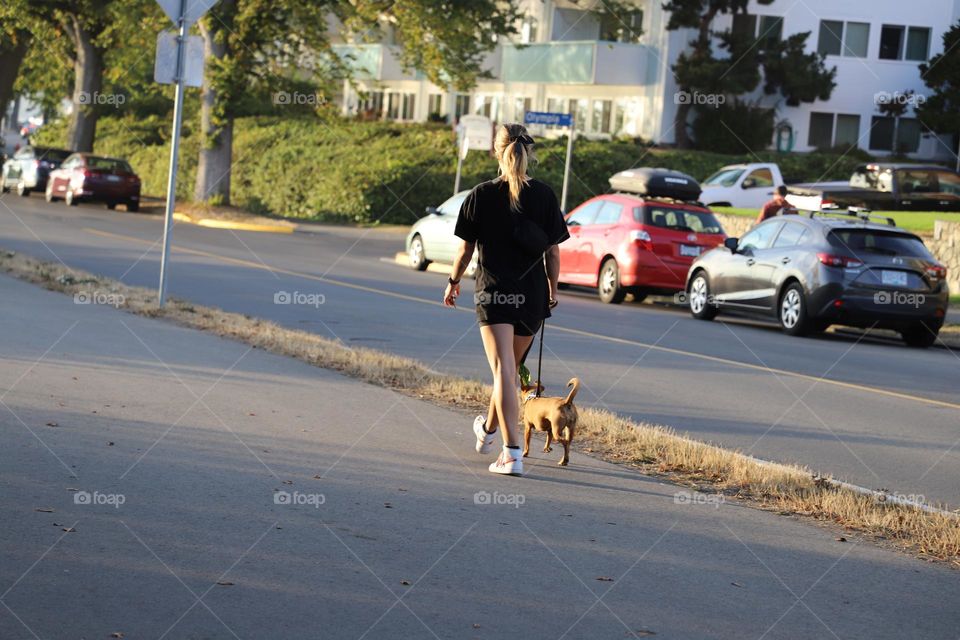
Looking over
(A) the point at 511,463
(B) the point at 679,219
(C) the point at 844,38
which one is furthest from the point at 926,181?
(A) the point at 511,463

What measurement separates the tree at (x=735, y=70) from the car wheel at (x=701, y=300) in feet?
83.9

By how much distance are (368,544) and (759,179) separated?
34065 millimetres

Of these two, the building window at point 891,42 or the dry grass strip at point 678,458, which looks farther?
the building window at point 891,42

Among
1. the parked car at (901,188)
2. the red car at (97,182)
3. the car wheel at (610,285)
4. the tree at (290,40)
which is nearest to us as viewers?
the car wheel at (610,285)

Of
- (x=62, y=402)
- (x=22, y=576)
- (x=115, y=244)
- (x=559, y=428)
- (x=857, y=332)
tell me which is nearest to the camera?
(x=22, y=576)

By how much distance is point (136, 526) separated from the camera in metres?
6.35

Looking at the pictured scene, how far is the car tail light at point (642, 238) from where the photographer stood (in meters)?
22.7

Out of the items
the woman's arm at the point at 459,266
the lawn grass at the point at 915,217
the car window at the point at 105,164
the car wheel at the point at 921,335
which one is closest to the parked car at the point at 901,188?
the lawn grass at the point at 915,217

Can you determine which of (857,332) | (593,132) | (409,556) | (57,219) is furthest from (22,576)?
(593,132)

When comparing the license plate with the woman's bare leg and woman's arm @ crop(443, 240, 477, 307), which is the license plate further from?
the woman's bare leg

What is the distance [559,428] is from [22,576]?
3536mm

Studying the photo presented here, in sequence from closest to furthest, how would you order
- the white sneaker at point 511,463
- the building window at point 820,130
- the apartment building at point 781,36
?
the white sneaker at point 511,463
the apartment building at point 781,36
the building window at point 820,130

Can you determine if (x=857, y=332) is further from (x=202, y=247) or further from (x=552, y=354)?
(x=202, y=247)

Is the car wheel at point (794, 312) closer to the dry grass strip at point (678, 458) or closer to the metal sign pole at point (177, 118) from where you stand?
the dry grass strip at point (678, 458)
